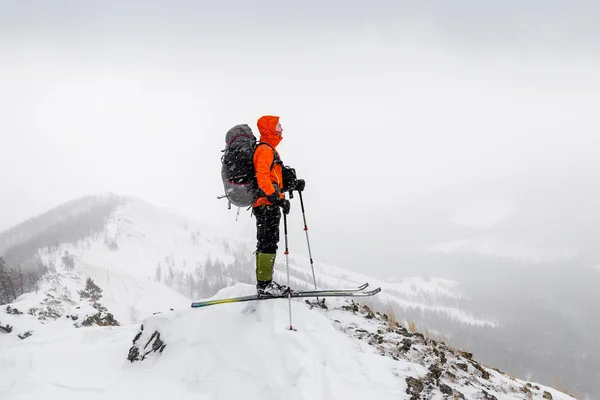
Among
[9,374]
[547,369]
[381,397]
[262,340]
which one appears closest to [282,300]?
[262,340]

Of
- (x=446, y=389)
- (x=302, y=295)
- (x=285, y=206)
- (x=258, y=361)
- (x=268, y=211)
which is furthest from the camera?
(x=302, y=295)

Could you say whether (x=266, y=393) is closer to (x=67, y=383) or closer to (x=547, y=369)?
(x=67, y=383)

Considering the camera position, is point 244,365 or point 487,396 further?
point 244,365

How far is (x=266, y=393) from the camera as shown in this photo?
19.0 feet

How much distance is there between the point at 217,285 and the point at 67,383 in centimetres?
18484

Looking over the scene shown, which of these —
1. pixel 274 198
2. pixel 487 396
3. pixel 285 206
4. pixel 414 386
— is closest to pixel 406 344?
pixel 414 386

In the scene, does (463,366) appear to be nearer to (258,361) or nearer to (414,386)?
(414,386)

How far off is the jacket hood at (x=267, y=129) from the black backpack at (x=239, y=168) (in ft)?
0.87

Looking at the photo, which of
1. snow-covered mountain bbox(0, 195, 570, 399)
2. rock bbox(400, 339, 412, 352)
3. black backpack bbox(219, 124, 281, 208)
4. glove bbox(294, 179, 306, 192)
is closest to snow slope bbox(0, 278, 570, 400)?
snow-covered mountain bbox(0, 195, 570, 399)

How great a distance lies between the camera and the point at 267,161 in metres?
7.53

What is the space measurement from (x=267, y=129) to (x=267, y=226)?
212 centimetres

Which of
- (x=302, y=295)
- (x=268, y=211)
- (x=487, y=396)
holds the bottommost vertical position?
(x=487, y=396)

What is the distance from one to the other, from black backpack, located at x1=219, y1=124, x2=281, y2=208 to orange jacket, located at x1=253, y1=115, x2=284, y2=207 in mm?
180

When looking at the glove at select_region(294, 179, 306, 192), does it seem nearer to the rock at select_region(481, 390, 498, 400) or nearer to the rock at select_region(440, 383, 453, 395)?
the rock at select_region(440, 383, 453, 395)
